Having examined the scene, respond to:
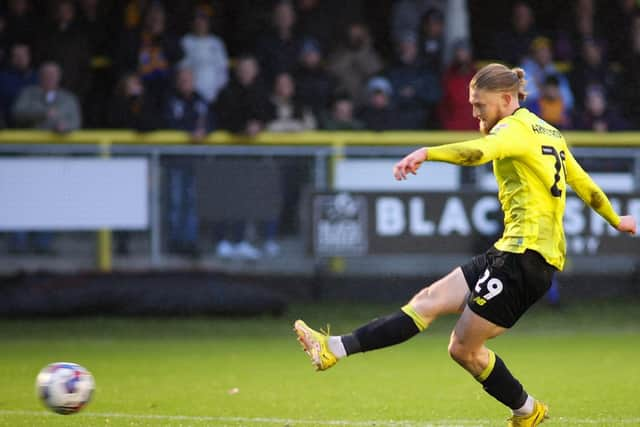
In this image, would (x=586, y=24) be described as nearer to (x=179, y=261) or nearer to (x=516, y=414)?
(x=179, y=261)

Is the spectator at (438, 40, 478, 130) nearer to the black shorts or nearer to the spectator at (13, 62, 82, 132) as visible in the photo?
the spectator at (13, 62, 82, 132)

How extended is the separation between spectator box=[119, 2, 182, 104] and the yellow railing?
1263 millimetres

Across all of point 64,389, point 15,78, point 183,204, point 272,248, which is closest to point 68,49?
point 15,78

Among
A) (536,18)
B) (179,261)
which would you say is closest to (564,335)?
(179,261)

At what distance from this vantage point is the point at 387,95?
15.7m

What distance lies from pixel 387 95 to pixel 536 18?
515 centimetres

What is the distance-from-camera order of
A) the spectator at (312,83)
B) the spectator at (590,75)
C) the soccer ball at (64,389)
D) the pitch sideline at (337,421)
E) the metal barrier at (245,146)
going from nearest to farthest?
the soccer ball at (64,389), the pitch sideline at (337,421), the metal barrier at (245,146), the spectator at (312,83), the spectator at (590,75)

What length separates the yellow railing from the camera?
13.9 metres

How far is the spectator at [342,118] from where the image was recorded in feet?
49.5

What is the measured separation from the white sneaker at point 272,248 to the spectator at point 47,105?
252 centimetres

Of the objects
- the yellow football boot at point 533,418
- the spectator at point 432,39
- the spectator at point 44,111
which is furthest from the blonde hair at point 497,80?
the spectator at point 432,39

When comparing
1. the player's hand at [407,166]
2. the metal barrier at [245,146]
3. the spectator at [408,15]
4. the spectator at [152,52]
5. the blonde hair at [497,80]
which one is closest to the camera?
the player's hand at [407,166]

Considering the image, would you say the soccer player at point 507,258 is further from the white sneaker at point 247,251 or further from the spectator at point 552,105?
the spectator at point 552,105

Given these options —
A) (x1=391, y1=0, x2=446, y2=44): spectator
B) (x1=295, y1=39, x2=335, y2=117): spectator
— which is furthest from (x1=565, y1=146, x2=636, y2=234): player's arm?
(x1=391, y1=0, x2=446, y2=44): spectator
